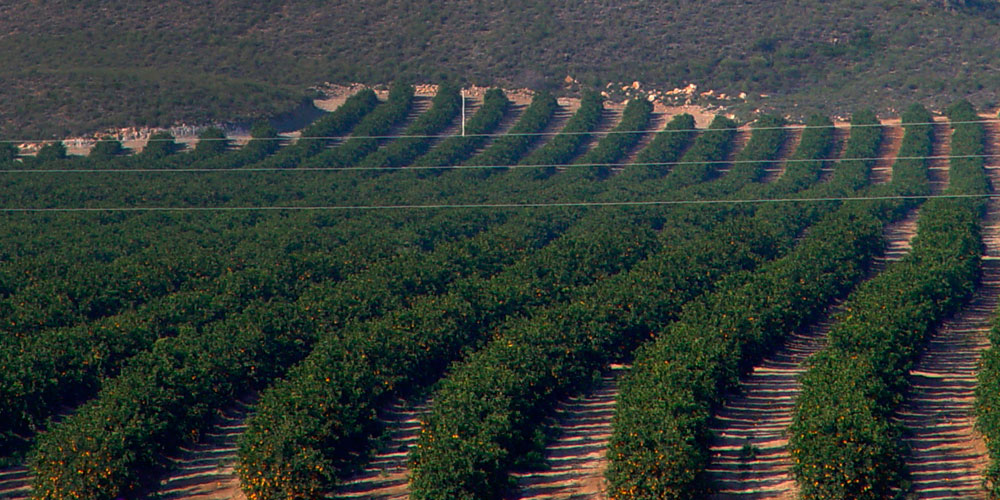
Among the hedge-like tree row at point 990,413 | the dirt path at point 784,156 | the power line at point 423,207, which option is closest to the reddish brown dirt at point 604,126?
the dirt path at point 784,156

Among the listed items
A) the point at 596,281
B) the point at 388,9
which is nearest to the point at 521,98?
the point at 388,9

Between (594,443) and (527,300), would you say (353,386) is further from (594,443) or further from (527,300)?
(527,300)

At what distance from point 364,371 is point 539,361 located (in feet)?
15.8

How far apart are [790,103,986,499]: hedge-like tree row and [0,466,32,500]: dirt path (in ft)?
59.6

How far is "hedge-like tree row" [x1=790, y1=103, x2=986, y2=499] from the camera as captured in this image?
958 inches

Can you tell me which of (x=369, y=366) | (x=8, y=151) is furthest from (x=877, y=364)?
(x=8, y=151)

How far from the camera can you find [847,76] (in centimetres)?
8944

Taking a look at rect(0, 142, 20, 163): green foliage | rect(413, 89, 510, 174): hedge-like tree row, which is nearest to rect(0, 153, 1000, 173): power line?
rect(413, 89, 510, 174): hedge-like tree row

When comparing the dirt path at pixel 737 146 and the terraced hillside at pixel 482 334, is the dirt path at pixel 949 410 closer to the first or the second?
the terraced hillside at pixel 482 334

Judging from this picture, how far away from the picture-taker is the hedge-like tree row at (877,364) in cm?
2433

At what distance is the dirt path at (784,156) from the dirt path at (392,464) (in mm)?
39773

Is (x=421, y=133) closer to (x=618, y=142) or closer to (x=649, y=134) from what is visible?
(x=618, y=142)

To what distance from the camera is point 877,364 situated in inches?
1193

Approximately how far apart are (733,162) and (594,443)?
132 ft
